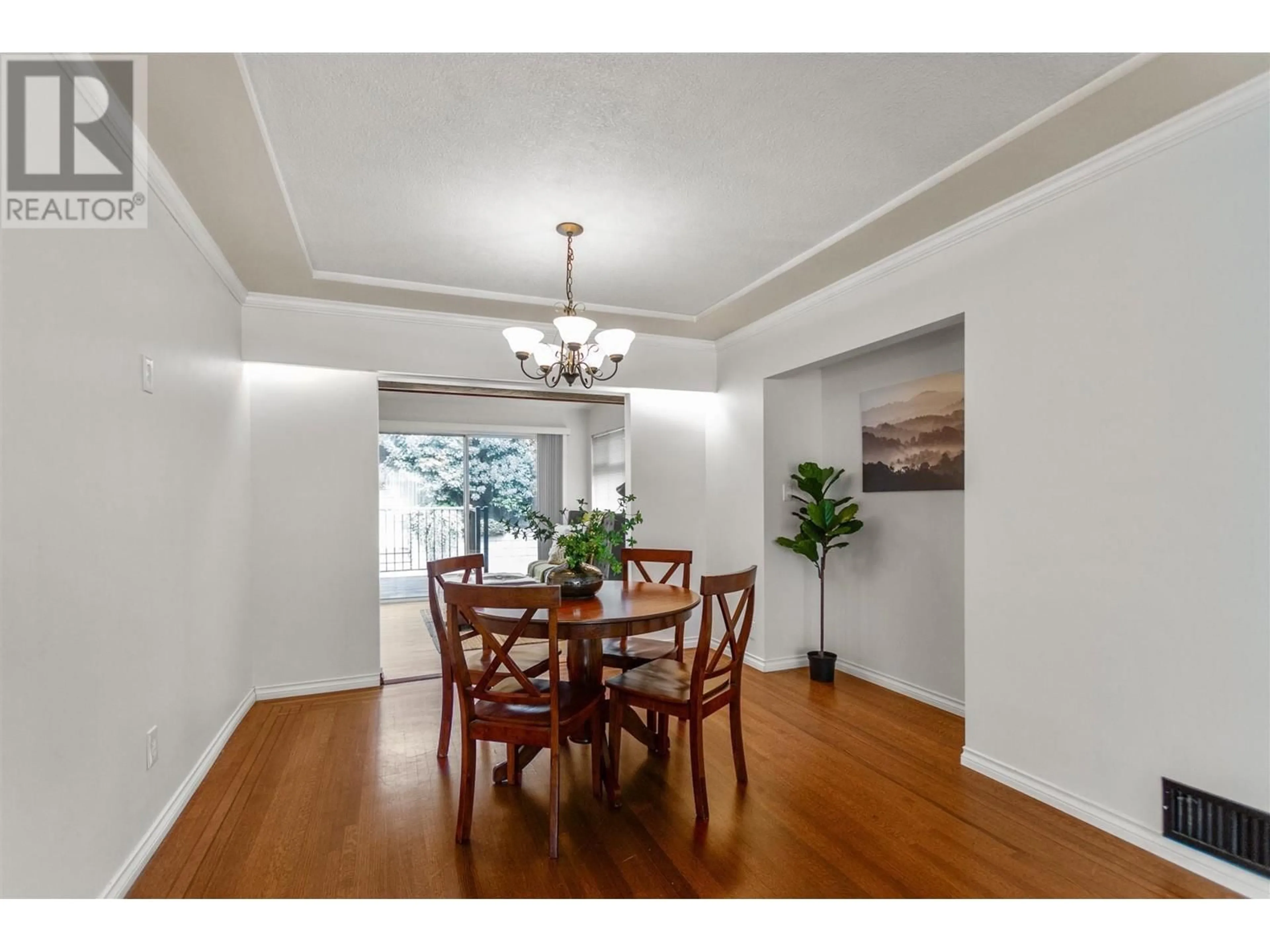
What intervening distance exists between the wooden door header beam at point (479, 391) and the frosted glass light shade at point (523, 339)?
4.43 ft

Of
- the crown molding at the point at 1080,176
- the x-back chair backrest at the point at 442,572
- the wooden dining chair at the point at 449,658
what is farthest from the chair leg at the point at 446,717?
the crown molding at the point at 1080,176

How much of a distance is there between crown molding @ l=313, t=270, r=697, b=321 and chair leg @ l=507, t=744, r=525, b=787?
105 inches

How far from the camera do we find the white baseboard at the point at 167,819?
1968 millimetres

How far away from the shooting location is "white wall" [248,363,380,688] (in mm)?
3988

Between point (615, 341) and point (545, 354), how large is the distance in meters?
0.36

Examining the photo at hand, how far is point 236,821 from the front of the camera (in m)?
2.44

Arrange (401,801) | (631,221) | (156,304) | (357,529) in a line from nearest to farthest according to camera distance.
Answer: (156,304)
(401,801)
(631,221)
(357,529)

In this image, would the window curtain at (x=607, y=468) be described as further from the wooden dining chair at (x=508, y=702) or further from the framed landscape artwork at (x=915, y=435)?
the wooden dining chair at (x=508, y=702)

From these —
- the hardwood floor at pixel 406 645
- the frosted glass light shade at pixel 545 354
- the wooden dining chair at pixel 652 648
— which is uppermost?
the frosted glass light shade at pixel 545 354

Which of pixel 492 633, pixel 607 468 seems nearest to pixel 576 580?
pixel 492 633

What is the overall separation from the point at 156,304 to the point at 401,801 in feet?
7.15

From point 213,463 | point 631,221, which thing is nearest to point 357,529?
point 213,463
